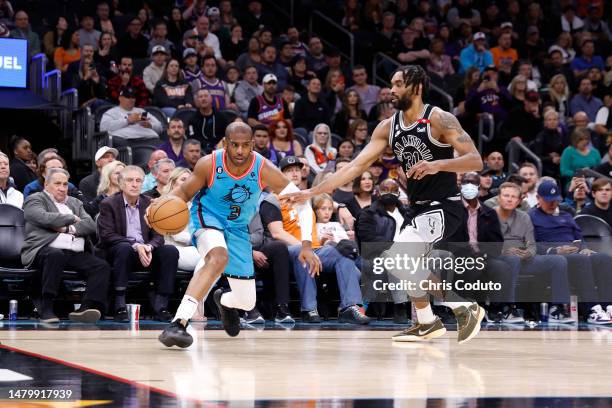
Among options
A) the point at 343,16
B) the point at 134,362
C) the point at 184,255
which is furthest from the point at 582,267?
the point at 343,16

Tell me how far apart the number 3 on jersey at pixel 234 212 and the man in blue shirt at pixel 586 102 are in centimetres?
1090

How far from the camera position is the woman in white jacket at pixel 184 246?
11.3 m

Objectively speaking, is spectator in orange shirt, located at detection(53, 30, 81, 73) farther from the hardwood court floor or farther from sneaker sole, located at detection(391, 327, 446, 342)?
sneaker sole, located at detection(391, 327, 446, 342)

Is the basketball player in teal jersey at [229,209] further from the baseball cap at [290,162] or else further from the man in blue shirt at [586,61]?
the man in blue shirt at [586,61]

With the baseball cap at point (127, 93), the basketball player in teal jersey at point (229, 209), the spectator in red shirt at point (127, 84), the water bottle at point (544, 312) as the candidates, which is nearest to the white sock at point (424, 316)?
the basketball player in teal jersey at point (229, 209)

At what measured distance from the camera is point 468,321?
8492 mm

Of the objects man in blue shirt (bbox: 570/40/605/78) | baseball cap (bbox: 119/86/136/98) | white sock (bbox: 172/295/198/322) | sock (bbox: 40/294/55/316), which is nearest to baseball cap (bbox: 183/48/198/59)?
baseball cap (bbox: 119/86/136/98)

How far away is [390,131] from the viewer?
28.2ft

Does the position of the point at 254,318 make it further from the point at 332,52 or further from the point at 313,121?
the point at 332,52

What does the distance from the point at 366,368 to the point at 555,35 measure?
15619 millimetres

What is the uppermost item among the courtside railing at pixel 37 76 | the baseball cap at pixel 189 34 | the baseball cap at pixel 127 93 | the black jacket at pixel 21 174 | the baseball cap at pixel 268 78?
the baseball cap at pixel 189 34

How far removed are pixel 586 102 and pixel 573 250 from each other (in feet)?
20.9

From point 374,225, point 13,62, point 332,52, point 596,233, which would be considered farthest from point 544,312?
point 332,52

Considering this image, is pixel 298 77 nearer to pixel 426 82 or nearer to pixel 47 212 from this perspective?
pixel 47 212
